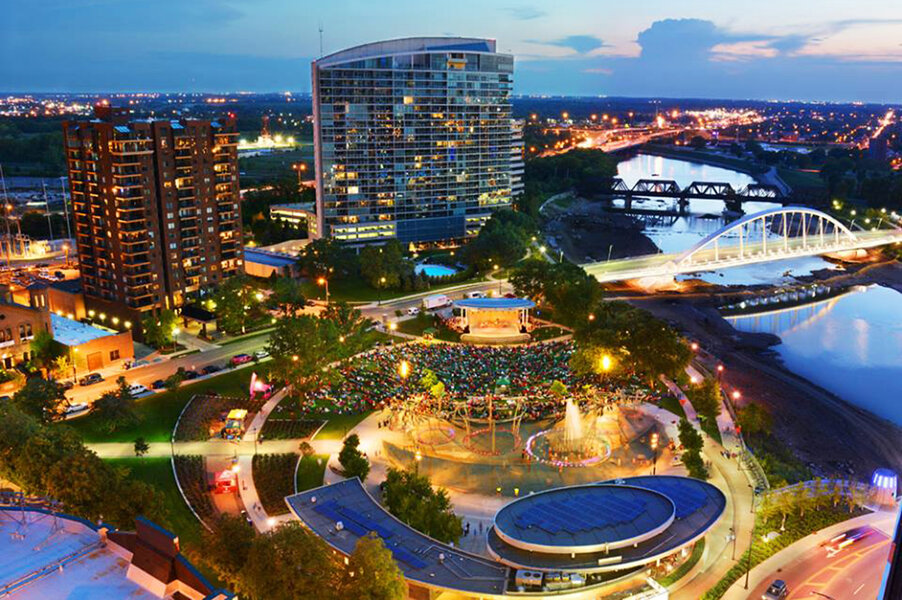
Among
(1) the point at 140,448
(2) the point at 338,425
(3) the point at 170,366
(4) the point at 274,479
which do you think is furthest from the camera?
(3) the point at 170,366

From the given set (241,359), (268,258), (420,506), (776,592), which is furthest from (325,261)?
(776,592)

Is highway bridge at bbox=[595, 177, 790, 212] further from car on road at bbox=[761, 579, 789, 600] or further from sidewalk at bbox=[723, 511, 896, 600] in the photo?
car on road at bbox=[761, 579, 789, 600]

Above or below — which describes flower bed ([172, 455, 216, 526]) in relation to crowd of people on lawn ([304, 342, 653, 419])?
Answer: below

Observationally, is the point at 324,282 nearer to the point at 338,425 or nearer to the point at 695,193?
the point at 338,425

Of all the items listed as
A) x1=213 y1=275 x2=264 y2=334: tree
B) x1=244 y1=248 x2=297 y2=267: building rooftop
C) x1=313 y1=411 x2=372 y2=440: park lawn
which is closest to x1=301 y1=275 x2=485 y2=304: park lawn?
x1=244 y1=248 x2=297 y2=267: building rooftop

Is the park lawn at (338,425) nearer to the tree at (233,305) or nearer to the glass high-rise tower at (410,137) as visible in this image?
the tree at (233,305)

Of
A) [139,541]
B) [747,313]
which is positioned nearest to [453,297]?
[747,313]

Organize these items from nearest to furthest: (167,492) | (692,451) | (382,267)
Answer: (167,492) → (692,451) → (382,267)
